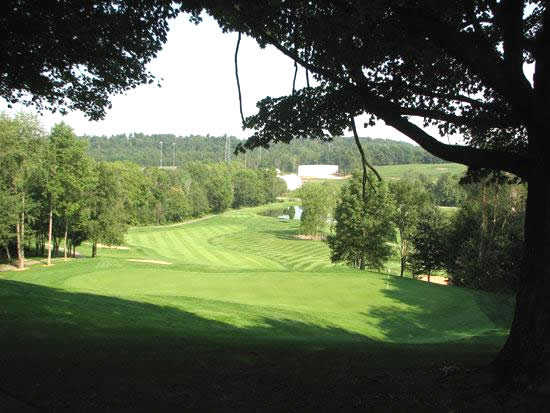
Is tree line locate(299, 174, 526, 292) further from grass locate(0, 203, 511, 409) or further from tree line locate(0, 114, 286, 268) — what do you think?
tree line locate(0, 114, 286, 268)

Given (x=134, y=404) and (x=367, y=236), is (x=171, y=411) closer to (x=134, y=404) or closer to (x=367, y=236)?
(x=134, y=404)

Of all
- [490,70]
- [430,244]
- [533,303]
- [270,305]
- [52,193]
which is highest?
[490,70]

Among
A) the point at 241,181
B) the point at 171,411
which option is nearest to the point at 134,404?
the point at 171,411

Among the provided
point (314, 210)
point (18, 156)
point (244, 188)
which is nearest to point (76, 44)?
point (18, 156)

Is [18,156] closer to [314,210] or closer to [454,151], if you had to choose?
[454,151]

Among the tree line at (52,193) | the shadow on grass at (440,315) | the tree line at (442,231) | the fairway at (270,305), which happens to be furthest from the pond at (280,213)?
the shadow on grass at (440,315)

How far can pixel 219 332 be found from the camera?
12.4 m

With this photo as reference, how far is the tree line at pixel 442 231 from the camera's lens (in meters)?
35.0

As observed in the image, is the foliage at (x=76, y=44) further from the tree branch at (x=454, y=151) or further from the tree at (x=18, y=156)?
the tree at (x=18, y=156)

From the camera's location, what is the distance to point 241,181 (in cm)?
16175

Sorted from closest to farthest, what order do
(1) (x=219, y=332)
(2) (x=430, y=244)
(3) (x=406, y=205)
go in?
(1) (x=219, y=332), (2) (x=430, y=244), (3) (x=406, y=205)

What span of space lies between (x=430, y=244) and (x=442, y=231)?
1778 millimetres

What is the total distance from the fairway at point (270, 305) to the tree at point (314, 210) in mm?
65261

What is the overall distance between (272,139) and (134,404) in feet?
17.7
